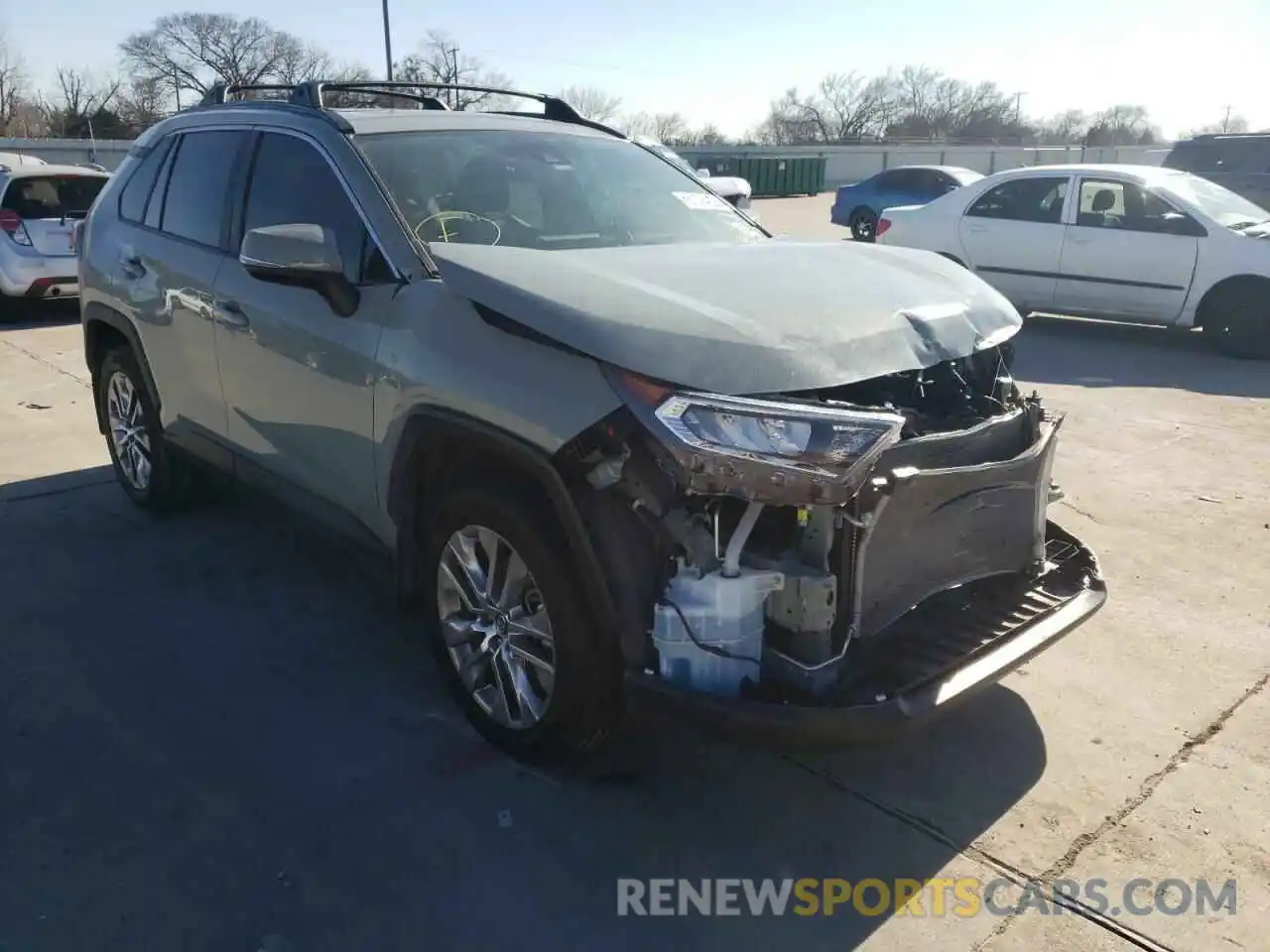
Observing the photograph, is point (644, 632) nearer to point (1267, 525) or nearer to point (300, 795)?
point (300, 795)

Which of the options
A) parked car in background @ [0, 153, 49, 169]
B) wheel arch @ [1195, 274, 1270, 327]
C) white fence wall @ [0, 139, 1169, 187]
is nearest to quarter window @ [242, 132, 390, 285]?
wheel arch @ [1195, 274, 1270, 327]

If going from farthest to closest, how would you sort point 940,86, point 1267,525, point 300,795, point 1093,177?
point 940,86 < point 1093,177 < point 1267,525 < point 300,795

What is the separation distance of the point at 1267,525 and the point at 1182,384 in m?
3.44

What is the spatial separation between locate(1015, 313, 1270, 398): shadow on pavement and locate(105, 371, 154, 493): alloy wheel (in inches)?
253

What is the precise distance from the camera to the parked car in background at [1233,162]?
1359cm

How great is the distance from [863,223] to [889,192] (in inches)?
31.8

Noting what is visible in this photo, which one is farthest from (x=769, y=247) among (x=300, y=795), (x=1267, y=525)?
(x=1267, y=525)

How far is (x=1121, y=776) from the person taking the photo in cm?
316

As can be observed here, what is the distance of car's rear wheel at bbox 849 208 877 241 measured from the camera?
20797mm

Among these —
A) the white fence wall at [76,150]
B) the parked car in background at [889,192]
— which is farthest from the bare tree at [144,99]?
the parked car in background at [889,192]

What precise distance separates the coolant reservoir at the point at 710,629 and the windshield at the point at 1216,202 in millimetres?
8780

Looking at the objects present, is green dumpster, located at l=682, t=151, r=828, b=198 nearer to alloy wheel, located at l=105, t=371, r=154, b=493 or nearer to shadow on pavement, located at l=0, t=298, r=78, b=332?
shadow on pavement, located at l=0, t=298, r=78, b=332

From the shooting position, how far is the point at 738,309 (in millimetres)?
2814

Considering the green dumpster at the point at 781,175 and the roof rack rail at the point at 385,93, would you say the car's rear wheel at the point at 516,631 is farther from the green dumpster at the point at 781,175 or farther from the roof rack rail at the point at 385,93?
the green dumpster at the point at 781,175
